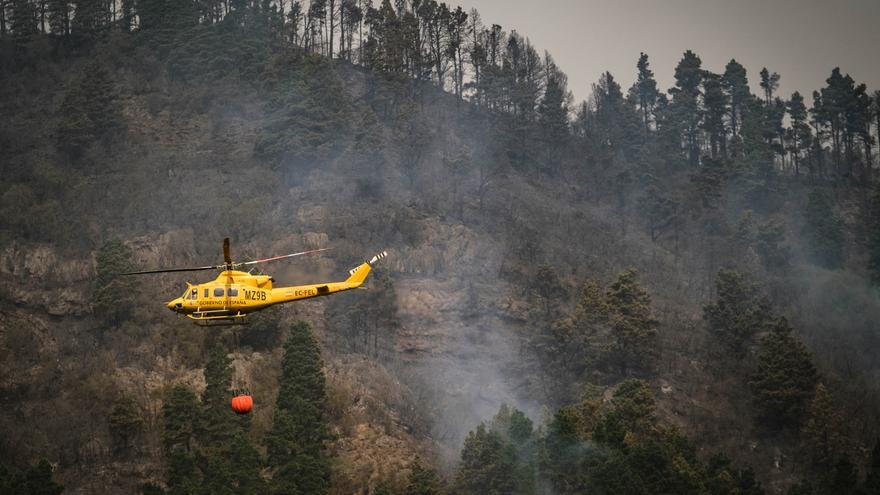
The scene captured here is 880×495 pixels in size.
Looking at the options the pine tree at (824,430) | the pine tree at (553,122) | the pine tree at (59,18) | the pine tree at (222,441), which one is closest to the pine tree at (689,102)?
the pine tree at (553,122)

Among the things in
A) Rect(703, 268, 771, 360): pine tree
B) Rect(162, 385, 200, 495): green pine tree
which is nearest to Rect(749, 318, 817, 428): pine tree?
Rect(703, 268, 771, 360): pine tree

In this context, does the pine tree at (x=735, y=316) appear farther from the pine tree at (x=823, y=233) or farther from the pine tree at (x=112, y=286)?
the pine tree at (x=112, y=286)

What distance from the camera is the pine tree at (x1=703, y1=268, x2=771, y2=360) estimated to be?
7544 centimetres

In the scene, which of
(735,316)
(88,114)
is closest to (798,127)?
(735,316)

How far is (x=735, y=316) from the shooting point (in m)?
75.7

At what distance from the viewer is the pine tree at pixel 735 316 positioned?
7544 cm

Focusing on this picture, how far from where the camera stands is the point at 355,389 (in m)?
65.5

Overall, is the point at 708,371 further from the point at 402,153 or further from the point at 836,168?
the point at 836,168

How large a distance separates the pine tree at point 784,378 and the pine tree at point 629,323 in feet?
25.6

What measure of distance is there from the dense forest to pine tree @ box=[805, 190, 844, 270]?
29 centimetres

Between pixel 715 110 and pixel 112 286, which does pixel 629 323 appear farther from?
pixel 715 110

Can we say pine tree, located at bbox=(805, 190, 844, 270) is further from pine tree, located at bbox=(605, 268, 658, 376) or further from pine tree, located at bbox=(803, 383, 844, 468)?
pine tree, located at bbox=(803, 383, 844, 468)

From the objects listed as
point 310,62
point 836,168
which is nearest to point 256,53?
point 310,62

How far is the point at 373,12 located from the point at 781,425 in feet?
203
